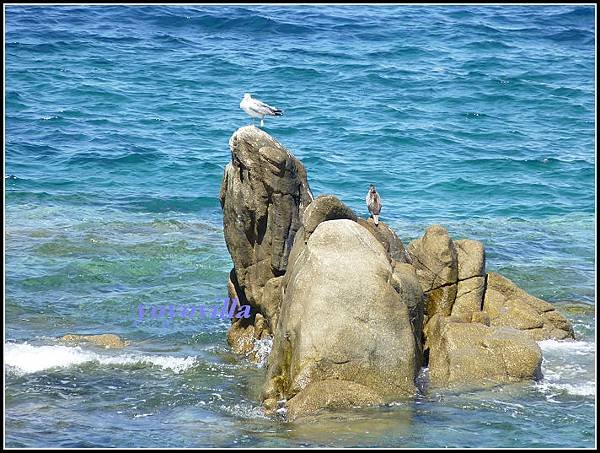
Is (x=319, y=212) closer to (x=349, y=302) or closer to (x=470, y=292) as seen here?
(x=349, y=302)

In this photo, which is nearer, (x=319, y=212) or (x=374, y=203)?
(x=319, y=212)

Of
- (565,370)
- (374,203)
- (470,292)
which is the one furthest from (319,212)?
(565,370)

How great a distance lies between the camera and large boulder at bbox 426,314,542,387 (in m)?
12.6

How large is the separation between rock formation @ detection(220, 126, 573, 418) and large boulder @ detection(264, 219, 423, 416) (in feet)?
0.04

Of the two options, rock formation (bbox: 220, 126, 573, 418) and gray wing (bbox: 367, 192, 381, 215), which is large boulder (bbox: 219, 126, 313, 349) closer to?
rock formation (bbox: 220, 126, 573, 418)

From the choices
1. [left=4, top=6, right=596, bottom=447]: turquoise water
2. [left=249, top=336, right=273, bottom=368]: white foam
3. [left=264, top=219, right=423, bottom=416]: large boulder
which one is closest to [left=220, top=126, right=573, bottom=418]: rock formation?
[left=264, top=219, right=423, bottom=416]: large boulder

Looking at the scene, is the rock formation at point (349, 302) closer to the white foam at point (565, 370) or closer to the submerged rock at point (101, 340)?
the white foam at point (565, 370)

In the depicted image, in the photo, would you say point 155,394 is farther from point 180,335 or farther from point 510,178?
point 510,178

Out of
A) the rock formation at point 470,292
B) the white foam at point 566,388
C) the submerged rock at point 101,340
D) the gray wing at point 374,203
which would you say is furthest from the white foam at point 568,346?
the submerged rock at point 101,340

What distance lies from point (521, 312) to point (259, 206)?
395 cm

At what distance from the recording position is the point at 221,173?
88.2ft

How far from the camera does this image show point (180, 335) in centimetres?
1576

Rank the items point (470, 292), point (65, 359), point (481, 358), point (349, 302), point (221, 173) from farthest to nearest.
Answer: point (221, 173)
point (470, 292)
point (65, 359)
point (481, 358)
point (349, 302)

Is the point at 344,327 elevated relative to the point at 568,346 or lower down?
elevated
